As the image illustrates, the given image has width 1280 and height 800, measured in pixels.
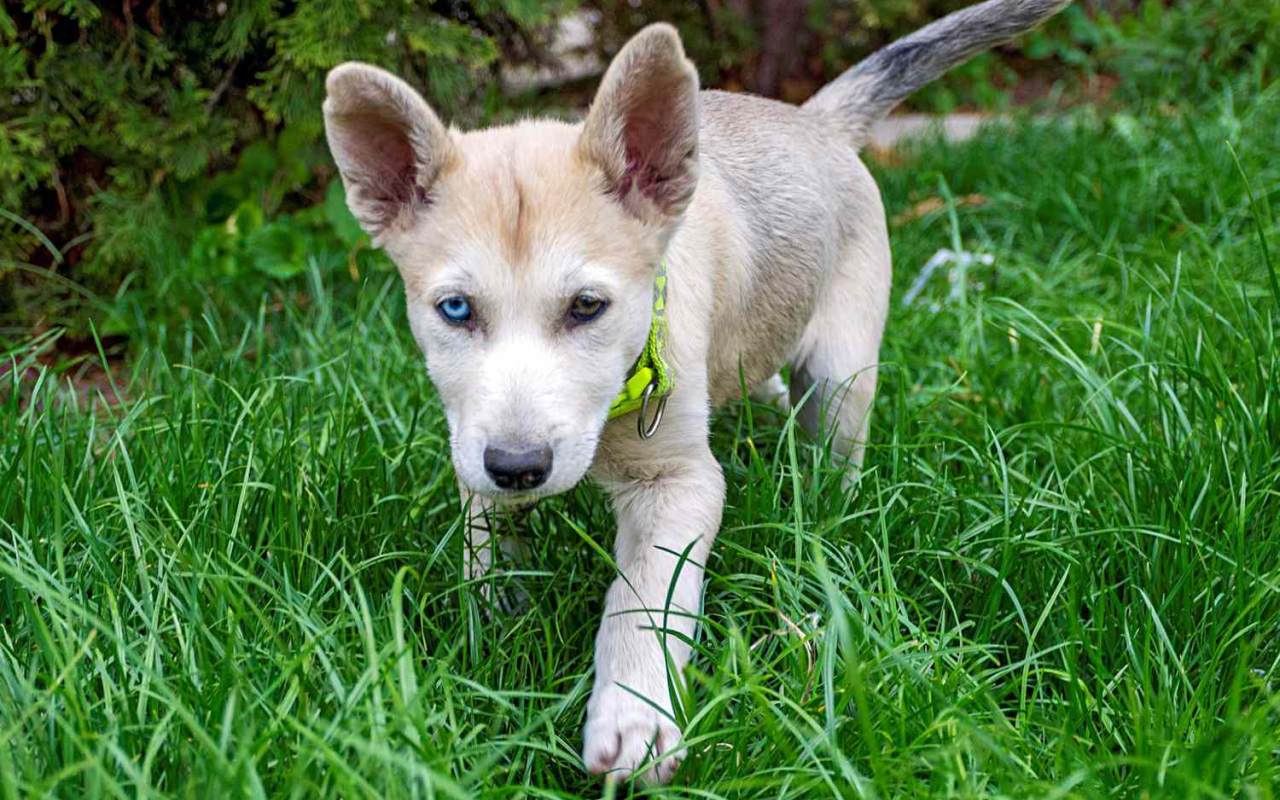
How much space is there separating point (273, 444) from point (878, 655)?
5.73ft

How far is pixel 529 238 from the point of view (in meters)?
2.65

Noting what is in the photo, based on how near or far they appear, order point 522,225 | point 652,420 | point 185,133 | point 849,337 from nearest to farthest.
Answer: point 522,225 → point 652,420 → point 849,337 → point 185,133

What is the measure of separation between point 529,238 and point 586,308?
187 mm

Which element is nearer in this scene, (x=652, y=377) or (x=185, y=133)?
(x=652, y=377)

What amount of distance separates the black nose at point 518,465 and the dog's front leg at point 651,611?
37cm

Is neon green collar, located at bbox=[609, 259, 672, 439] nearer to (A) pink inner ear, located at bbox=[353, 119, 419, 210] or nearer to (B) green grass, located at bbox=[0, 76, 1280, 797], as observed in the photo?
(B) green grass, located at bbox=[0, 76, 1280, 797]

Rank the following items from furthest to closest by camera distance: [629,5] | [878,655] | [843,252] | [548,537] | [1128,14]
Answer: [1128,14] → [629,5] → [843,252] → [548,537] → [878,655]

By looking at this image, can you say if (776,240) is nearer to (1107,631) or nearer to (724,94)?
(724,94)

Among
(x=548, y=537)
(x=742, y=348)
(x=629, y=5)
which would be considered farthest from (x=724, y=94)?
(x=629, y=5)

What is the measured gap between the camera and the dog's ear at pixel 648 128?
104 inches

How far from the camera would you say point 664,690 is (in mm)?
2682

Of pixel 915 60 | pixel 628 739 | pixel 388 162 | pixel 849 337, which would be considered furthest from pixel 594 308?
pixel 915 60

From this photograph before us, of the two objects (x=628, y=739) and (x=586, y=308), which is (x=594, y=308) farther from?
(x=628, y=739)

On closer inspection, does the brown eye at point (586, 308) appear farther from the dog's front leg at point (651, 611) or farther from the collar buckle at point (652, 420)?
the dog's front leg at point (651, 611)
